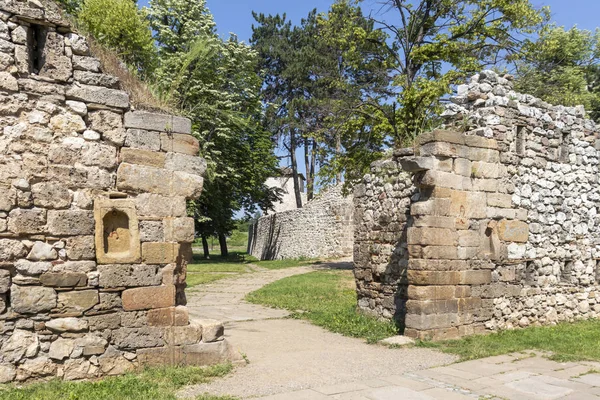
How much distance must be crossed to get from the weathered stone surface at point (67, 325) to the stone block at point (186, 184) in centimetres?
166

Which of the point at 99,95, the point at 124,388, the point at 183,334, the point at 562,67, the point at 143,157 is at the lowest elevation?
the point at 124,388

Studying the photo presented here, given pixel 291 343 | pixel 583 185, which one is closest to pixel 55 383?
pixel 291 343

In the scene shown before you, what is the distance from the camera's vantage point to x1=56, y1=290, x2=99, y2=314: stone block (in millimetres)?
5121

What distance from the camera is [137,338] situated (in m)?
5.48

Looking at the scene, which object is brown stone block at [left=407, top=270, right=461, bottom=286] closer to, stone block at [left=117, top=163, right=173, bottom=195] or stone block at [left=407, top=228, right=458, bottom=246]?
stone block at [left=407, top=228, right=458, bottom=246]

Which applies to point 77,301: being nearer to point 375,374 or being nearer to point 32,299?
point 32,299

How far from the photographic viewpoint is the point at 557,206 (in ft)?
31.4

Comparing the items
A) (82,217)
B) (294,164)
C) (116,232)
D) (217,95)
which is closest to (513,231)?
(116,232)

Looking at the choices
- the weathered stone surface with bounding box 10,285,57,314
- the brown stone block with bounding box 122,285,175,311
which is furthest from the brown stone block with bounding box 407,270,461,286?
A: the weathered stone surface with bounding box 10,285,57,314

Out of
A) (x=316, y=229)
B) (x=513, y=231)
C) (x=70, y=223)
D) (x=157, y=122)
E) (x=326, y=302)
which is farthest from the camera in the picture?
(x=316, y=229)

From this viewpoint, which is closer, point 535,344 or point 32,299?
point 32,299

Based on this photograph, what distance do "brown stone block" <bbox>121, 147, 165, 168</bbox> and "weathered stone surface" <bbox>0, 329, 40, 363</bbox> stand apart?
1.96 m

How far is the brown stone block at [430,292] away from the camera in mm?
7809

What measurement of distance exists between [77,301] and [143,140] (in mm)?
1829
